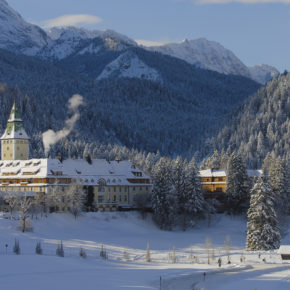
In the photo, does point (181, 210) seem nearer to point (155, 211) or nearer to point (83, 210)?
point (155, 211)

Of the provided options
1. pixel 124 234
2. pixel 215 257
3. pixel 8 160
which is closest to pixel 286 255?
pixel 215 257

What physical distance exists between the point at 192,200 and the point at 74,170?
2509 centimetres

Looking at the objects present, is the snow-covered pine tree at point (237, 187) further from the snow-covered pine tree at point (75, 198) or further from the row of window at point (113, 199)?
the snow-covered pine tree at point (75, 198)

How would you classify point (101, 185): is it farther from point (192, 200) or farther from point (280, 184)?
point (280, 184)

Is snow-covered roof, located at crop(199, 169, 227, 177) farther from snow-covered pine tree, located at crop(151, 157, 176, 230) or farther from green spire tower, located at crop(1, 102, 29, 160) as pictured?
green spire tower, located at crop(1, 102, 29, 160)

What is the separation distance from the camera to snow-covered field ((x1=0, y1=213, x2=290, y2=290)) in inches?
2731

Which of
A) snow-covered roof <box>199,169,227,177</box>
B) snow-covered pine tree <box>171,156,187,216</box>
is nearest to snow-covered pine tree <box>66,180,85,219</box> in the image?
snow-covered pine tree <box>171,156,187,216</box>

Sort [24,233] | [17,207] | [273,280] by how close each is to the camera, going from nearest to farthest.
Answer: [273,280] → [24,233] → [17,207]

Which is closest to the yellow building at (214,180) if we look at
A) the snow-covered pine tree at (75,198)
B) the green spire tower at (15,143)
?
the snow-covered pine tree at (75,198)

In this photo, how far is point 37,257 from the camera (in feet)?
262

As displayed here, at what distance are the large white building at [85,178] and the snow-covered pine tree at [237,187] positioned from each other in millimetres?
17826

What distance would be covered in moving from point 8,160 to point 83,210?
2993cm

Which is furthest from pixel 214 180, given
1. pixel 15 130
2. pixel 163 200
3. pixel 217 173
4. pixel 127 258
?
pixel 127 258

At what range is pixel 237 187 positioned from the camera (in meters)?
136
